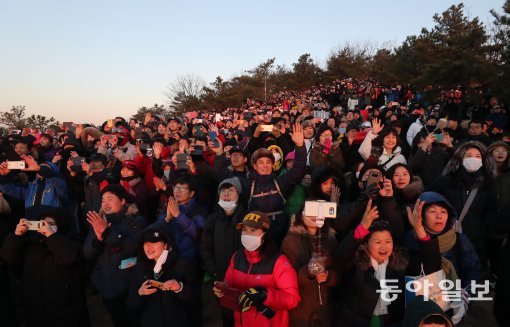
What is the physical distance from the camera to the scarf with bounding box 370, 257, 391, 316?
277 cm

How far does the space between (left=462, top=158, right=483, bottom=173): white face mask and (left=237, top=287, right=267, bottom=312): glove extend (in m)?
3.04

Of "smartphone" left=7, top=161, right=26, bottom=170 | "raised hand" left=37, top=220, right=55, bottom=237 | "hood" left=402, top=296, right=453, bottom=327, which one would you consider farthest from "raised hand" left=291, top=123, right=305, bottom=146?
"smartphone" left=7, top=161, right=26, bottom=170

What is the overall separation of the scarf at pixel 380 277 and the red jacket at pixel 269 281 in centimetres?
64

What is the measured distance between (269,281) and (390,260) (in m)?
1.02

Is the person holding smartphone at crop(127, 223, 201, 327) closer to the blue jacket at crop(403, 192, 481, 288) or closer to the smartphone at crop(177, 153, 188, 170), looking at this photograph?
the smartphone at crop(177, 153, 188, 170)

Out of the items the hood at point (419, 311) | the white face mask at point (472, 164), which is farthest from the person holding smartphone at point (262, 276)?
the white face mask at point (472, 164)

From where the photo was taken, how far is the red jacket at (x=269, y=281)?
2.80 meters

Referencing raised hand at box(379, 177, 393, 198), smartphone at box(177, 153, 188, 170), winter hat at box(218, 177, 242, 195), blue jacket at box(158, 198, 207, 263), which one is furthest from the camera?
smartphone at box(177, 153, 188, 170)

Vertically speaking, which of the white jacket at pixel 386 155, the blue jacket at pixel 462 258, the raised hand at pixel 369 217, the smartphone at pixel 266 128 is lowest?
the blue jacket at pixel 462 258

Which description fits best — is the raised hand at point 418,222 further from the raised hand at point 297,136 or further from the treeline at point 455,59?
the treeline at point 455,59

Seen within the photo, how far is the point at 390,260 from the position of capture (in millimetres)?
2842

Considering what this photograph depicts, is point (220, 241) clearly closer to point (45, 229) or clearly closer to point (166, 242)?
point (166, 242)

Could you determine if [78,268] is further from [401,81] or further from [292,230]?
[401,81]

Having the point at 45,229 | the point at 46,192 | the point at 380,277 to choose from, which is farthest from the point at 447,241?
the point at 46,192
